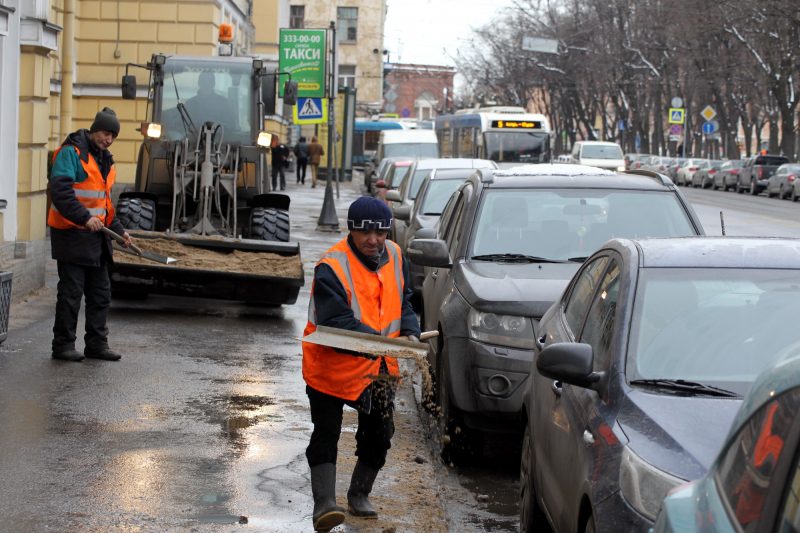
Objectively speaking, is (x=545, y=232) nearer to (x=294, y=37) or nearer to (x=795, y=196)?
(x=294, y=37)

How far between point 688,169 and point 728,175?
609 cm

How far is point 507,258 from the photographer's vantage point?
8.63m

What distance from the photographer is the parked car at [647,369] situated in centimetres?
422

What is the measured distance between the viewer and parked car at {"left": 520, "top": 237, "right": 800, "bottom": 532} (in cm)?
422

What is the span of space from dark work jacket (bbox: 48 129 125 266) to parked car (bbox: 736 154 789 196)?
46955 millimetres

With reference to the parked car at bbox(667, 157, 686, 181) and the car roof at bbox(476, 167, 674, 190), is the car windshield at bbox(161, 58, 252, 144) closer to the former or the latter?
the car roof at bbox(476, 167, 674, 190)

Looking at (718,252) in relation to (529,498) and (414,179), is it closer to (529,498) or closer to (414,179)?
(529,498)

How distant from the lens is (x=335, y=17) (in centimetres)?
8756

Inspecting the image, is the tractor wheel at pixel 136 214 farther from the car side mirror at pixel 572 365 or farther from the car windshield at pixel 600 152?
the car windshield at pixel 600 152

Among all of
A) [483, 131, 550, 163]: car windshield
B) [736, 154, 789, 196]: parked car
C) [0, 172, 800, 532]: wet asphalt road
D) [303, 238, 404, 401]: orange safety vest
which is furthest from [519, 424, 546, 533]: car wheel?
[736, 154, 789, 196]: parked car

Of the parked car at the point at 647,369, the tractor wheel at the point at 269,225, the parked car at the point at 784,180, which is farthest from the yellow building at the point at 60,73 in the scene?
the parked car at the point at 784,180

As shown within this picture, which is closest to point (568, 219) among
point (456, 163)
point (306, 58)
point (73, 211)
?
point (73, 211)

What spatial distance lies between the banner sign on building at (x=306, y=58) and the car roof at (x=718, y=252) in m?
22.5

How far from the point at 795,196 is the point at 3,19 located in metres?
40.9
